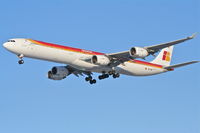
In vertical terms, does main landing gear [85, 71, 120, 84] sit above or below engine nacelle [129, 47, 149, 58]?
below

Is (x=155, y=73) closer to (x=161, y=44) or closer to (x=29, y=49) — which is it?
(x=161, y=44)

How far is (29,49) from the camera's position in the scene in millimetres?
54281

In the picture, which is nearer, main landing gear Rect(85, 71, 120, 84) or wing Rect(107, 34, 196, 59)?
wing Rect(107, 34, 196, 59)

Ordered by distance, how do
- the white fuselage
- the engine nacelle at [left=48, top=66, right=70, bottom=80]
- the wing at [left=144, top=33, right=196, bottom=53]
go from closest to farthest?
the wing at [left=144, top=33, right=196, bottom=53], the white fuselage, the engine nacelle at [left=48, top=66, right=70, bottom=80]

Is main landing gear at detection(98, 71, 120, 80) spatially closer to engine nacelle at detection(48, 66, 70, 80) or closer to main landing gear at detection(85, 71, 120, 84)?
main landing gear at detection(85, 71, 120, 84)

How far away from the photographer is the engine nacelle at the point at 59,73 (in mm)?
63072

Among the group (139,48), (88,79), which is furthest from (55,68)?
(139,48)

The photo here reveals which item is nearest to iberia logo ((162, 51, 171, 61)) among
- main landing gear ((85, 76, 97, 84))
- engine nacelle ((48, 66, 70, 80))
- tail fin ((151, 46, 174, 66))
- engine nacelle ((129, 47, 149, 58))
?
tail fin ((151, 46, 174, 66))

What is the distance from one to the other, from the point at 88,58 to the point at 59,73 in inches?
289

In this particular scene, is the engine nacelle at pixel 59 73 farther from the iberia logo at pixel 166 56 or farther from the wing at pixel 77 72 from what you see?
the iberia logo at pixel 166 56

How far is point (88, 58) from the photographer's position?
57.6 meters

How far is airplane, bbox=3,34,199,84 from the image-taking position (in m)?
54.3

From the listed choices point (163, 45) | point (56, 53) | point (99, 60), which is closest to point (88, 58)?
point (99, 60)

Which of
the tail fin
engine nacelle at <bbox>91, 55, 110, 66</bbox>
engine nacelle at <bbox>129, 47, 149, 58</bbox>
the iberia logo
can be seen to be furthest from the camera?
the iberia logo
